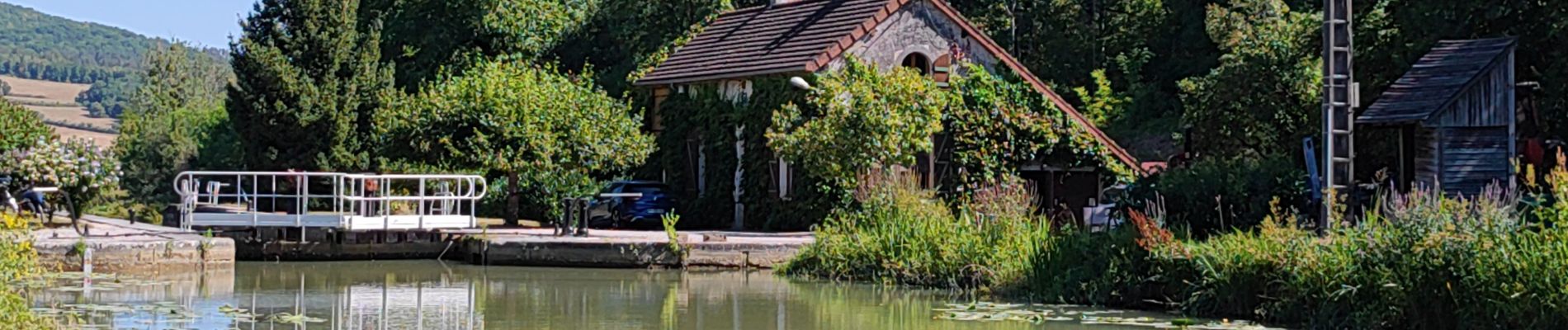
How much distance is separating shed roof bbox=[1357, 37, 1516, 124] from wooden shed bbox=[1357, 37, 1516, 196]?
0.05 feet

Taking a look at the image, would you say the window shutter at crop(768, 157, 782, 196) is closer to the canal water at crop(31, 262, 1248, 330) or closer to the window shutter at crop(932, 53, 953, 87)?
the window shutter at crop(932, 53, 953, 87)

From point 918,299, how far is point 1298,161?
8489mm

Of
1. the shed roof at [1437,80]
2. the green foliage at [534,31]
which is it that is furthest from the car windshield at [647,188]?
the shed roof at [1437,80]

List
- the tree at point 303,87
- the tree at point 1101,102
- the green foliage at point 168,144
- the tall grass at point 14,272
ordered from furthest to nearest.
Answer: the green foliage at point 168,144 → the tree at point 1101,102 → the tree at point 303,87 → the tall grass at point 14,272

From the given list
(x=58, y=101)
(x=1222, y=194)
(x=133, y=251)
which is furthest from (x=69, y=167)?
(x=58, y=101)

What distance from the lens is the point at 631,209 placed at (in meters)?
39.8

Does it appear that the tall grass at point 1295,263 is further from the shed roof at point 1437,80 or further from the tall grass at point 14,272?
the tall grass at point 14,272

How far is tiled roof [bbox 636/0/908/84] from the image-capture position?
127ft

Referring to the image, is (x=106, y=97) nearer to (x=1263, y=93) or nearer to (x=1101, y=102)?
(x=1101, y=102)

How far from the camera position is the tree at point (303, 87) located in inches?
1853

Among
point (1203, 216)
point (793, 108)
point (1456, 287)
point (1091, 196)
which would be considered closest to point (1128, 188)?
point (1203, 216)

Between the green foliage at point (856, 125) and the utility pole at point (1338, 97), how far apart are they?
42.4ft

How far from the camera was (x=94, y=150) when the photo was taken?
110ft

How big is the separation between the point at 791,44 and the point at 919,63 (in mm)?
2571
